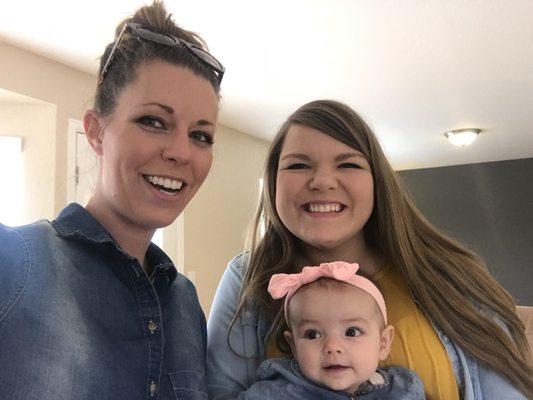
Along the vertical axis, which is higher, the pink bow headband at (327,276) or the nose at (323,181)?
the nose at (323,181)

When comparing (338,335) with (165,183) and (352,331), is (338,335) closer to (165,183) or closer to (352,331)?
(352,331)

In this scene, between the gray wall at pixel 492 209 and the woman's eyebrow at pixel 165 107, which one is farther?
the gray wall at pixel 492 209

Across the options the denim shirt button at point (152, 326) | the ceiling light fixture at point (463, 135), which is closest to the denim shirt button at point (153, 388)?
the denim shirt button at point (152, 326)

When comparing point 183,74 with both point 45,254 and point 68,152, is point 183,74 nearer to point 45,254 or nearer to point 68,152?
point 45,254

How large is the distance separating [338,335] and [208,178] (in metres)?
3.48

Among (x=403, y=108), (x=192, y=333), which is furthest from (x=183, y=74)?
(x=403, y=108)

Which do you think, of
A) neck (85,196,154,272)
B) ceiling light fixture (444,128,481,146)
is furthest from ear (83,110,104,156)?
ceiling light fixture (444,128,481,146)

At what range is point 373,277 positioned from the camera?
55.8 inches

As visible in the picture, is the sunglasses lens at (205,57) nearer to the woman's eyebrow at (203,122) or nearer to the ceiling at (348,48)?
the woman's eyebrow at (203,122)

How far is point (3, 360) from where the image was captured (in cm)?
80

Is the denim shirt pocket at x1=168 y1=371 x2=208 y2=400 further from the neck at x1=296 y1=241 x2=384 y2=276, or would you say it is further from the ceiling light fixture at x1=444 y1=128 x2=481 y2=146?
the ceiling light fixture at x1=444 y1=128 x2=481 y2=146

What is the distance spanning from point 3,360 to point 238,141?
172 inches

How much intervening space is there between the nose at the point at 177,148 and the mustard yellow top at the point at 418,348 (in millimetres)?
677

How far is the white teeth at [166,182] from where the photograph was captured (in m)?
1.08
